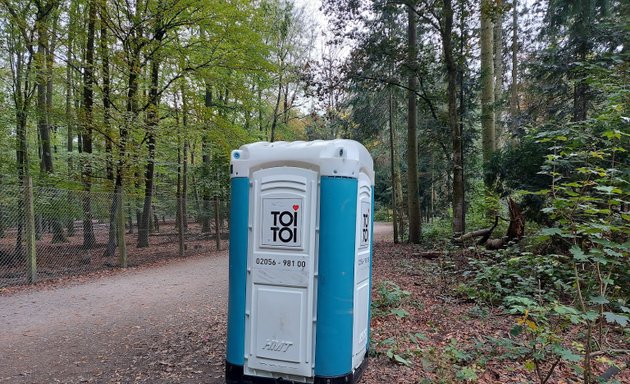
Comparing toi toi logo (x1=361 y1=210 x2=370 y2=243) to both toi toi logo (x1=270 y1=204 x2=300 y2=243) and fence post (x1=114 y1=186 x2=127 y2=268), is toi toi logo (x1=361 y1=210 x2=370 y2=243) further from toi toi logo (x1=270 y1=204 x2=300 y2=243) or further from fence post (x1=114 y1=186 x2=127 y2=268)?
fence post (x1=114 y1=186 x2=127 y2=268)

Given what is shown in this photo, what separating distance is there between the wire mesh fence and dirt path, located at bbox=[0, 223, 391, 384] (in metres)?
0.71

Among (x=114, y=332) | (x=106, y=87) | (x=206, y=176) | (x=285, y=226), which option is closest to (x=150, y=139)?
→ (x=106, y=87)

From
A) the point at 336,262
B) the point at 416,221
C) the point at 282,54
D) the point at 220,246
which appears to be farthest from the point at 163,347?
the point at 282,54

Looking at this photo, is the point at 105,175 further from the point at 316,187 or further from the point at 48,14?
the point at 316,187

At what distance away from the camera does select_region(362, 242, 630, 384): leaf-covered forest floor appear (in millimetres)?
3549

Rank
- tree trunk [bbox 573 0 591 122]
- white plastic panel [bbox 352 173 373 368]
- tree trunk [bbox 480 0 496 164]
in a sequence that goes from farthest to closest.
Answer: tree trunk [bbox 480 0 496 164], tree trunk [bbox 573 0 591 122], white plastic panel [bbox 352 173 373 368]

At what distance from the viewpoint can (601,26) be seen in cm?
953

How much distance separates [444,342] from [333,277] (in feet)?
7.88

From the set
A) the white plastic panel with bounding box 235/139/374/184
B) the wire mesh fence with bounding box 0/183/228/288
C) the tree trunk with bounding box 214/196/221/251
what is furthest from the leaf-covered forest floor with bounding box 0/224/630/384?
the tree trunk with bounding box 214/196/221/251

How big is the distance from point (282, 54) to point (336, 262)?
2012cm

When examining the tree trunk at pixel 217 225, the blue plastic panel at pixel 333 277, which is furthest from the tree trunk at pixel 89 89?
the blue plastic panel at pixel 333 277

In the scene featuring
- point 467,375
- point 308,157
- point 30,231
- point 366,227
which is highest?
point 308,157

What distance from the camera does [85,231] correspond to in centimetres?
866

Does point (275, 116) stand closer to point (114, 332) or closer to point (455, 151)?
point (455, 151)
